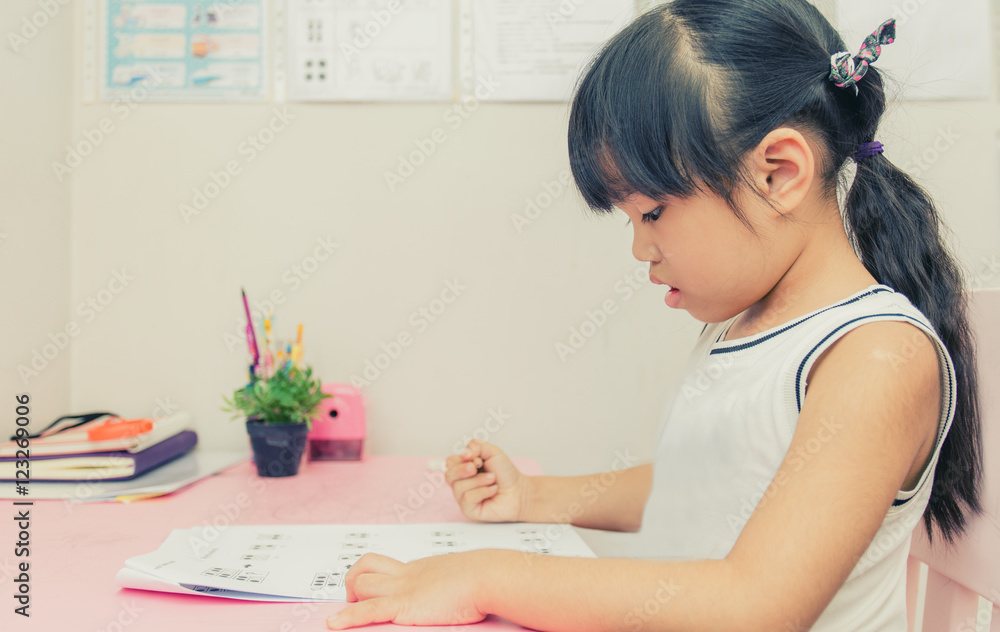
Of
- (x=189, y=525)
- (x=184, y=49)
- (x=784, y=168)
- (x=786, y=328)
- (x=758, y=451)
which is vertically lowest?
(x=189, y=525)

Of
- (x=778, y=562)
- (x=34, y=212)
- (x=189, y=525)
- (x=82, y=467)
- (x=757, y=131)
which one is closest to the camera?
(x=778, y=562)

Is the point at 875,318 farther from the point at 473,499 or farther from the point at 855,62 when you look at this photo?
the point at 473,499

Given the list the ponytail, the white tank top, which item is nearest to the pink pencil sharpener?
the white tank top

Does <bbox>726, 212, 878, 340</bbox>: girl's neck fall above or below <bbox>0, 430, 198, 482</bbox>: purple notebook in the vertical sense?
above

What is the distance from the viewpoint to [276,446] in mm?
869

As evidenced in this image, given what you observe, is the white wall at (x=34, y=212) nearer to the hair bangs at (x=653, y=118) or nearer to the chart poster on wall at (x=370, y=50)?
the chart poster on wall at (x=370, y=50)

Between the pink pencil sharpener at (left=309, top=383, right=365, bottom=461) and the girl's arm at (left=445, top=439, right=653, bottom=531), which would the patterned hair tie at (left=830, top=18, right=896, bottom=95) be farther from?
the pink pencil sharpener at (left=309, top=383, right=365, bottom=461)

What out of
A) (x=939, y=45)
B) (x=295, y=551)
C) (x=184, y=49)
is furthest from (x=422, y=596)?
(x=939, y=45)

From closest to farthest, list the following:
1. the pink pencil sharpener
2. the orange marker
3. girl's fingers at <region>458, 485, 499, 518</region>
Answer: girl's fingers at <region>458, 485, 499, 518</region>, the orange marker, the pink pencil sharpener

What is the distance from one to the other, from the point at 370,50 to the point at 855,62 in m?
0.75

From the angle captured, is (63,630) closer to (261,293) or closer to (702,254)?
(702,254)

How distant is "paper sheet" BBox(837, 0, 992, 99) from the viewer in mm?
1040

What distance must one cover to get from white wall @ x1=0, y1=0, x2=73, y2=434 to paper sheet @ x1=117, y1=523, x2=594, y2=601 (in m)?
0.53

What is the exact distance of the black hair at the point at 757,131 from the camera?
20.0 inches
